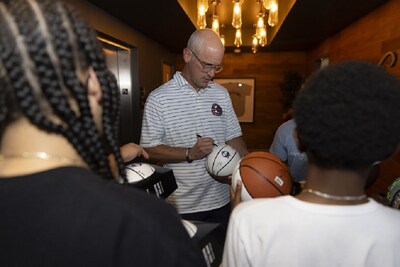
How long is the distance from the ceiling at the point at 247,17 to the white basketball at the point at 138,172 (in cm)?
251

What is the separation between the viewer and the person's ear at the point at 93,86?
590 millimetres

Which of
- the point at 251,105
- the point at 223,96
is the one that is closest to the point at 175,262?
the point at 223,96

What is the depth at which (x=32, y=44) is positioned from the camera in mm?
505

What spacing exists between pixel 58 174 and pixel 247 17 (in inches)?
250

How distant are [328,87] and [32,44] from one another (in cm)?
68

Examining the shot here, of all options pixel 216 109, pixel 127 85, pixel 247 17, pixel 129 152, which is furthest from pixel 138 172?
pixel 247 17

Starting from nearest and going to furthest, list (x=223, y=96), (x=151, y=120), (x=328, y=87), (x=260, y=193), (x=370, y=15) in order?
(x=328, y=87)
(x=260, y=193)
(x=151, y=120)
(x=223, y=96)
(x=370, y=15)

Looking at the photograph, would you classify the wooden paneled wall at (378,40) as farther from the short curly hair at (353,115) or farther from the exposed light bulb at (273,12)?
the short curly hair at (353,115)

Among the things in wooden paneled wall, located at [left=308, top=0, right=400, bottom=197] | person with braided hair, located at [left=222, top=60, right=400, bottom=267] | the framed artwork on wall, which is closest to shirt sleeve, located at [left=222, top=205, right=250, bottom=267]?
person with braided hair, located at [left=222, top=60, right=400, bottom=267]

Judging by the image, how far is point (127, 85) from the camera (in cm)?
477

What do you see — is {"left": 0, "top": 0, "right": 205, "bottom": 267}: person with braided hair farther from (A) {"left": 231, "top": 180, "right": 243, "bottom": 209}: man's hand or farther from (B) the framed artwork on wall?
(B) the framed artwork on wall

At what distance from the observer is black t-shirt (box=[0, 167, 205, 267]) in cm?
48

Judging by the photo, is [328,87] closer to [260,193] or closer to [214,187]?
[260,193]

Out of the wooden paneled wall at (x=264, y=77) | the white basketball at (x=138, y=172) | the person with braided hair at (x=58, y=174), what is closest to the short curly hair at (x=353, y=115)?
the person with braided hair at (x=58, y=174)
